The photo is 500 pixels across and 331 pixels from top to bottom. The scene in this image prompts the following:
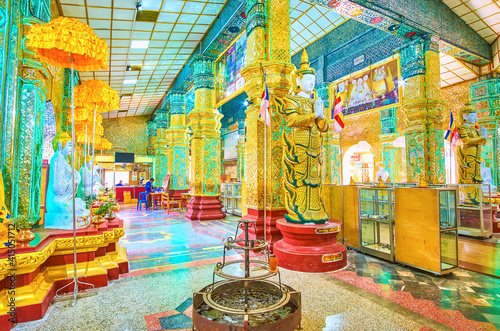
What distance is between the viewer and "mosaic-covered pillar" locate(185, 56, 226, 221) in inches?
333

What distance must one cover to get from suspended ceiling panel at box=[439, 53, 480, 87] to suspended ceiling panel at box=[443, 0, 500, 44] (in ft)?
3.33

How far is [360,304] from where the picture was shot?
2666 millimetres

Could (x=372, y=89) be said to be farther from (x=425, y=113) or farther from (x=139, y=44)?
(x=139, y=44)

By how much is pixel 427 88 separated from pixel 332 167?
3.81 m

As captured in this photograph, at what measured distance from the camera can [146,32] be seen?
720 centimetres

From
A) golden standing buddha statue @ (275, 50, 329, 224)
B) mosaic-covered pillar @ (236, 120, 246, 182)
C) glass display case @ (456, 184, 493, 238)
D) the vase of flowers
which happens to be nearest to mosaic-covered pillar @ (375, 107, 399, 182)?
glass display case @ (456, 184, 493, 238)

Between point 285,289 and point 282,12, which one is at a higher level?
point 282,12

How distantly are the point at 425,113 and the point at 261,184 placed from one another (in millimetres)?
5166

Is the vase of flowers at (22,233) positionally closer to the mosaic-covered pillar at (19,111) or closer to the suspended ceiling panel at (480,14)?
the mosaic-covered pillar at (19,111)

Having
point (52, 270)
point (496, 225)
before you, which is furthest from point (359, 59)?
point (52, 270)

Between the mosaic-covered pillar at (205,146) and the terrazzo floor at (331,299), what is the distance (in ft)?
→ 13.5

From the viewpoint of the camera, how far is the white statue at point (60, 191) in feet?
11.0

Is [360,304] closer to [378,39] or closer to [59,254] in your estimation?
[59,254]

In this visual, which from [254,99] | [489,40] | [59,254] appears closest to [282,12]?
[254,99]
